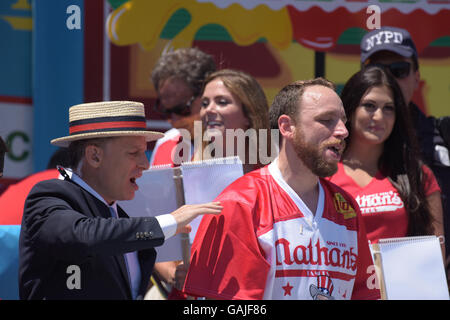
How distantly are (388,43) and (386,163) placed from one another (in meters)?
0.86

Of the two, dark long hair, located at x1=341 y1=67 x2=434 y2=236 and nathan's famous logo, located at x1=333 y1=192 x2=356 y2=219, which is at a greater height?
dark long hair, located at x1=341 y1=67 x2=434 y2=236

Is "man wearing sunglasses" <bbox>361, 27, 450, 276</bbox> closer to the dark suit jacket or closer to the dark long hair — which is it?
the dark long hair

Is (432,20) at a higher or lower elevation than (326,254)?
higher

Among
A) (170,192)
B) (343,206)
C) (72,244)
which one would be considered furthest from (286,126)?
(72,244)

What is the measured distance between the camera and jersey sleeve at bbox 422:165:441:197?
3.90 meters

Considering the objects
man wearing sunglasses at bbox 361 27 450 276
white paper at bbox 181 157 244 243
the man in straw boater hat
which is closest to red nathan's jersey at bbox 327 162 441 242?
man wearing sunglasses at bbox 361 27 450 276

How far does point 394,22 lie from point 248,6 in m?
1.20

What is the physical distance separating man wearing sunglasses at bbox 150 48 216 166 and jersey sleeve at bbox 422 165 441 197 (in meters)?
1.53

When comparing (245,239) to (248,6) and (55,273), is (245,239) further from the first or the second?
(248,6)

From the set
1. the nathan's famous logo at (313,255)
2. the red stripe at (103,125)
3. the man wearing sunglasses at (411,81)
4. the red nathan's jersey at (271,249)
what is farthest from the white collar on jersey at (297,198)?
the man wearing sunglasses at (411,81)

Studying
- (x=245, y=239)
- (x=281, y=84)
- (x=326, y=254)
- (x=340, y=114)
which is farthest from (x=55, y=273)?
(x=281, y=84)

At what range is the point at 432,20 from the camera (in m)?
5.46

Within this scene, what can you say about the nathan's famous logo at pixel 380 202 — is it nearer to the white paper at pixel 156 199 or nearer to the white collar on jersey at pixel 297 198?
the white collar on jersey at pixel 297 198

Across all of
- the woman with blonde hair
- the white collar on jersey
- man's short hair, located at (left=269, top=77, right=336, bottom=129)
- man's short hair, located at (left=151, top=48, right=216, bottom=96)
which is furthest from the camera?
man's short hair, located at (left=151, top=48, right=216, bottom=96)
